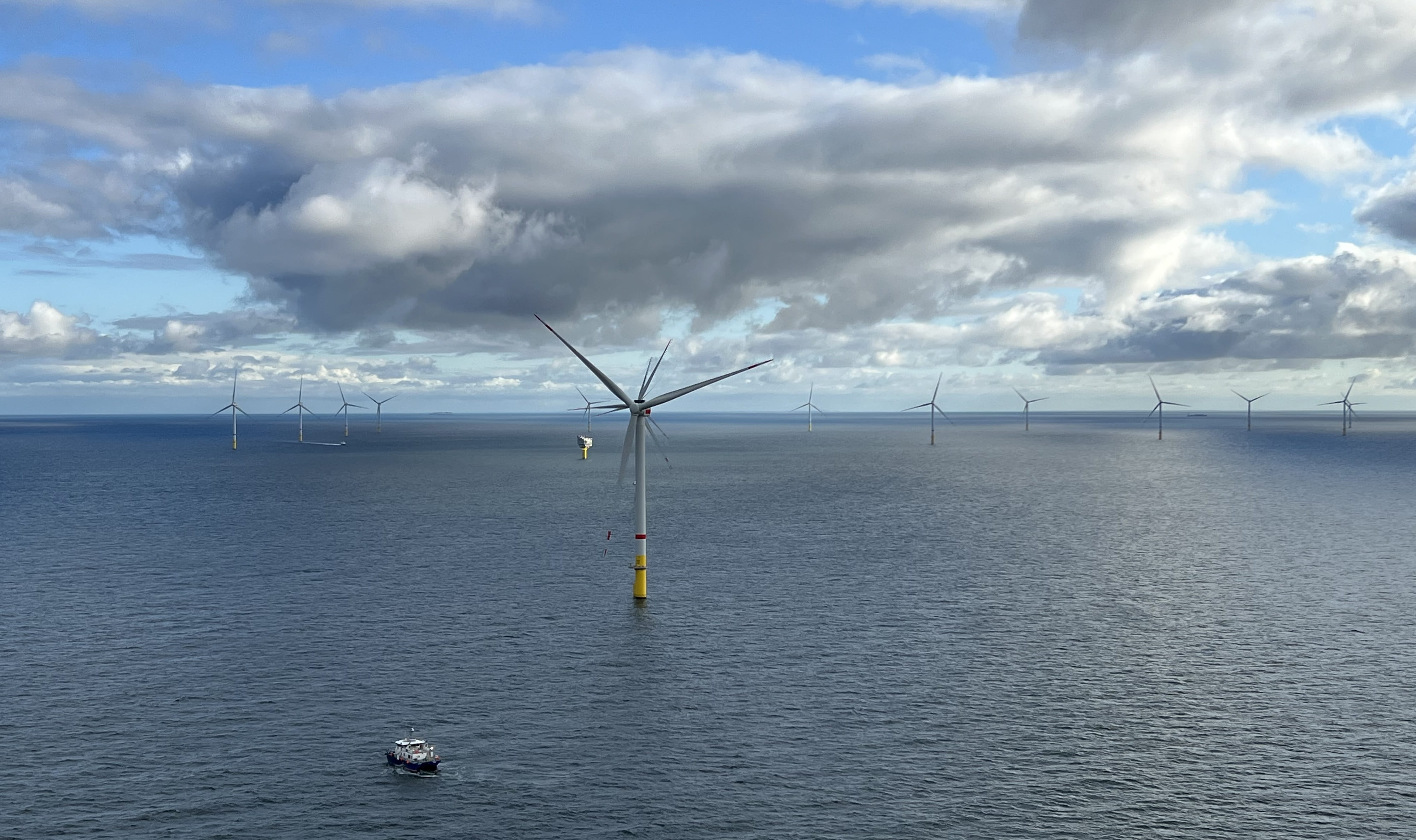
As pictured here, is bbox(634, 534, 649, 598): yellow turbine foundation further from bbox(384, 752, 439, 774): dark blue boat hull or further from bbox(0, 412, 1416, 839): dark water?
bbox(384, 752, 439, 774): dark blue boat hull

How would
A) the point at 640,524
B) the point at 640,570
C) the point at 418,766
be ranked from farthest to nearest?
1. the point at 640,524
2. the point at 640,570
3. the point at 418,766

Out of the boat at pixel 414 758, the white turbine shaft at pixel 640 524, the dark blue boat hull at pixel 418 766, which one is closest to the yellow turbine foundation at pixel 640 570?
the white turbine shaft at pixel 640 524

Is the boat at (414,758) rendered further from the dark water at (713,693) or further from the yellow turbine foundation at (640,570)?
the yellow turbine foundation at (640,570)

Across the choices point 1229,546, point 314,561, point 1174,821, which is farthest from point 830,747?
point 1229,546

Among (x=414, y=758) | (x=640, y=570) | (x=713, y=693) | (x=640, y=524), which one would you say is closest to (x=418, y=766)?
(x=414, y=758)

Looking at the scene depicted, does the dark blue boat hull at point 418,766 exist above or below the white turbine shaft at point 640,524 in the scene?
below

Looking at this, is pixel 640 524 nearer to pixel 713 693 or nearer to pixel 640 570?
pixel 640 570

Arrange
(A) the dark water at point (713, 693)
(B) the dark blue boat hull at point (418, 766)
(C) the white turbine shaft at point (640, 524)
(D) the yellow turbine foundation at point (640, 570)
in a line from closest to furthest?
(A) the dark water at point (713, 693) < (B) the dark blue boat hull at point (418, 766) < (C) the white turbine shaft at point (640, 524) < (D) the yellow turbine foundation at point (640, 570)

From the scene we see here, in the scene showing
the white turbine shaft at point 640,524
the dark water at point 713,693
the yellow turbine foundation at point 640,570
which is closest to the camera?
the dark water at point 713,693

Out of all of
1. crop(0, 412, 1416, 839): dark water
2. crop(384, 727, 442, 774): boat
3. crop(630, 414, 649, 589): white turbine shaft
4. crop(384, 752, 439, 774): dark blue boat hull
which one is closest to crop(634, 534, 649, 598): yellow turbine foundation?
crop(630, 414, 649, 589): white turbine shaft

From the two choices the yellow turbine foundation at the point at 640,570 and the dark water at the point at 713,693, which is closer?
the dark water at the point at 713,693

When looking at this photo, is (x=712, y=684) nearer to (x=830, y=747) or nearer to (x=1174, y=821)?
(x=830, y=747)
